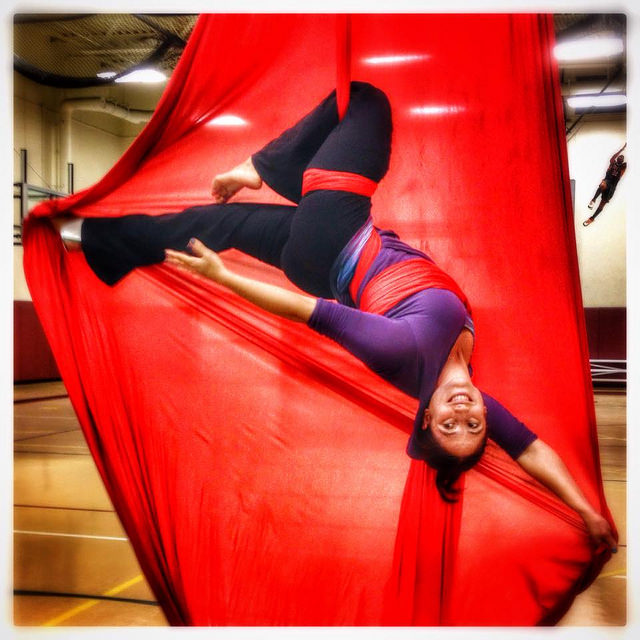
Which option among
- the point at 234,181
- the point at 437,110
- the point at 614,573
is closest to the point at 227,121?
the point at 234,181

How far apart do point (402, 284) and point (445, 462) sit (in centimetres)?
47

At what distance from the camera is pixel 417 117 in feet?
5.01

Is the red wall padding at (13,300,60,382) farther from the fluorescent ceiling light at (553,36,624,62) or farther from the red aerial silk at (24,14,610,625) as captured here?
the fluorescent ceiling light at (553,36,624,62)

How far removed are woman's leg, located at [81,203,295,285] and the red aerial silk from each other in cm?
4

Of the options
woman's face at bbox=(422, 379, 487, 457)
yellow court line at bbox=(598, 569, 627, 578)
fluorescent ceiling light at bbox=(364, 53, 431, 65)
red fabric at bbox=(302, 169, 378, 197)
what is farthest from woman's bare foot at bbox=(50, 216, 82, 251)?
yellow court line at bbox=(598, 569, 627, 578)

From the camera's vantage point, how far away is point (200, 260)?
1.58 m

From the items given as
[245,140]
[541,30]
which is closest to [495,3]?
[541,30]

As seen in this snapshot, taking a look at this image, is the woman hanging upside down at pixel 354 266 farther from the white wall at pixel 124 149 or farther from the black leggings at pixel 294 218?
the white wall at pixel 124 149

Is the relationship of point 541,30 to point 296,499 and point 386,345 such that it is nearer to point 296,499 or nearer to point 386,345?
point 386,345

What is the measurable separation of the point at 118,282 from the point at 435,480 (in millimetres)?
998

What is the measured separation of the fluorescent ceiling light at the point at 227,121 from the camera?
1566 mm

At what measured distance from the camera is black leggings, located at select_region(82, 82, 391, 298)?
152 cm

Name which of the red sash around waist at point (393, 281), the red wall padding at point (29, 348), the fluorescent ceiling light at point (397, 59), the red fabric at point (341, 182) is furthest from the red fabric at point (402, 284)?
the red wall padding at point (29, 348)

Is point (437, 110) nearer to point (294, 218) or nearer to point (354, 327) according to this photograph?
point (294, 218)
